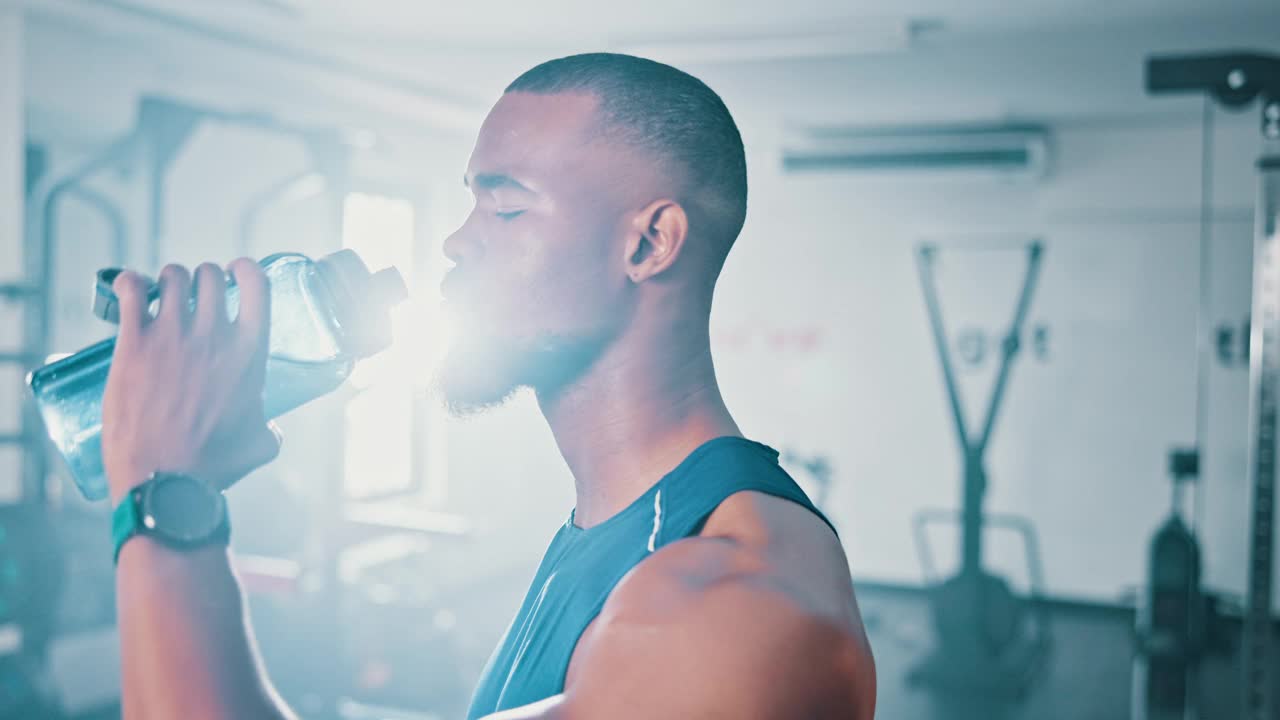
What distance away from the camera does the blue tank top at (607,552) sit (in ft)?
2.49

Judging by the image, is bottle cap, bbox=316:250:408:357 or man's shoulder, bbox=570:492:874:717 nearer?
man's shoulder, bbox=570:492:874:717

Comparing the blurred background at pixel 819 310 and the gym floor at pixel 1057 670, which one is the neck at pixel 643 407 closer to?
the blurred background at pixel 819 310

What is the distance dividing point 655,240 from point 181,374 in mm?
365

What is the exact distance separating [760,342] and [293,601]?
3.24 meters

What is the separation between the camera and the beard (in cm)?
85

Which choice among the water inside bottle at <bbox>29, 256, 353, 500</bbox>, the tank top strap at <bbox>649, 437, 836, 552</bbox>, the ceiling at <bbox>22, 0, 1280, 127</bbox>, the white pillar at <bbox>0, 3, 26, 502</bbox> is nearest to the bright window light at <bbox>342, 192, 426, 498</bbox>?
the ceiling at <bbox>22, 0, 1280, 127</bbox>

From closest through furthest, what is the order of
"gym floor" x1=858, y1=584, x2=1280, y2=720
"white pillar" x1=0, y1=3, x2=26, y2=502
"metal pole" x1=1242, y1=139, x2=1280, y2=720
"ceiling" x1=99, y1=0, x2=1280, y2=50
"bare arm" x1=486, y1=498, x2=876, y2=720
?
"bare arm" x1=486, y1=498, x2=876, y2=720
"metal pole" x1=1242, y1=139, x2=1280, y2=720
"ceiling" x1=99, y1=0, x2=1280, y2=50
"white pillar" x1=0, y1=3, x2=26, y2=502
"gym floor" x1=858, y1=584, x2=1280, y2=720

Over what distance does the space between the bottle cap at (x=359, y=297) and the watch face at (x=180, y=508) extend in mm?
192

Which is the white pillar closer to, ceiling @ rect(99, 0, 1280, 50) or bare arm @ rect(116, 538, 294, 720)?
ceiling @ rect(99, 0, 1280, 50)

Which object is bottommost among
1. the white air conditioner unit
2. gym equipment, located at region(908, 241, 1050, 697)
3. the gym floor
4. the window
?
the gym floor

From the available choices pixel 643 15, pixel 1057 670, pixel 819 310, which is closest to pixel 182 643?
pixel 643 15

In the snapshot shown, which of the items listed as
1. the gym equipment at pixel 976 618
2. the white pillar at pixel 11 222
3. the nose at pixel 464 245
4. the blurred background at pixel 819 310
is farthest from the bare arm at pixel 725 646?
the gym equipment at pixel 976 618

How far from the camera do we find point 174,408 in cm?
68

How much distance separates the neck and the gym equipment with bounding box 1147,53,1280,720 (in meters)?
2.28
